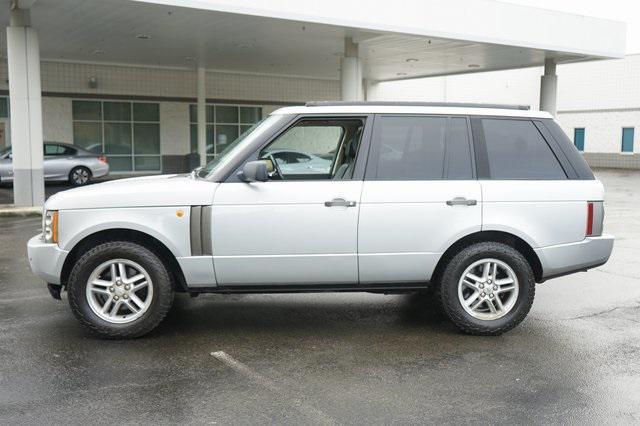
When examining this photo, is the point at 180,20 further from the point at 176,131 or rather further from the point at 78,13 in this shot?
the point at 176,131

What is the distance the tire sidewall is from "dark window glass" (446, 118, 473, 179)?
0.66 meters

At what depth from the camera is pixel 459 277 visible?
5805mm

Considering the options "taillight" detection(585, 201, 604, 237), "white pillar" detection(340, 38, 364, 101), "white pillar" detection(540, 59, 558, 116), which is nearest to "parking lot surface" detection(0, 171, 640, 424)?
"taillight" detection(585, 201, 604, 237)

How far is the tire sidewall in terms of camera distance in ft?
19.0

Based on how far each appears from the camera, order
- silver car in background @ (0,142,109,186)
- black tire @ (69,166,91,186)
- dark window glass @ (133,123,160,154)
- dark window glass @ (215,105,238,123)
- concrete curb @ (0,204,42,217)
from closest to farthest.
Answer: concrete curb @ (0,204,42,217)
silver car in background @ (0,142,109,186)
black tire @ (69,166,91,186)
dark window glass @ (133,123,160,154)
dark window glass @ (215,105,238,123)

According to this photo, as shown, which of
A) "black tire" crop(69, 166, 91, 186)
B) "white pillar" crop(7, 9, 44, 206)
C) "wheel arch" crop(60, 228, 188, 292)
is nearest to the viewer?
"wheel arch" crop(60, 228, 188, 292)

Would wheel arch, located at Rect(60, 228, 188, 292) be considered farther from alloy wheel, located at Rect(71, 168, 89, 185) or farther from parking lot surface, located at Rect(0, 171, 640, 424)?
alloy wheel, located at Rect(71, 168, 89, 185)

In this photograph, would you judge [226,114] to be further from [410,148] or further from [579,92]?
[410,148]

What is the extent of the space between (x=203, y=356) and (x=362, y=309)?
205 centimetres

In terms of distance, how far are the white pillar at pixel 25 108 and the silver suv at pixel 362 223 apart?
10.8 metres

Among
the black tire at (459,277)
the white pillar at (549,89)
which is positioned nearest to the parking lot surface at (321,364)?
the black tire at (459,277)

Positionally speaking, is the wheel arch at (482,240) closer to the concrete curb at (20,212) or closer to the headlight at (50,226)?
the headlight at (50,226)

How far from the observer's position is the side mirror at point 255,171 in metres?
5.47

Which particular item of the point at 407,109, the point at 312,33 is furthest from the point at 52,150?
the point at 407,109
